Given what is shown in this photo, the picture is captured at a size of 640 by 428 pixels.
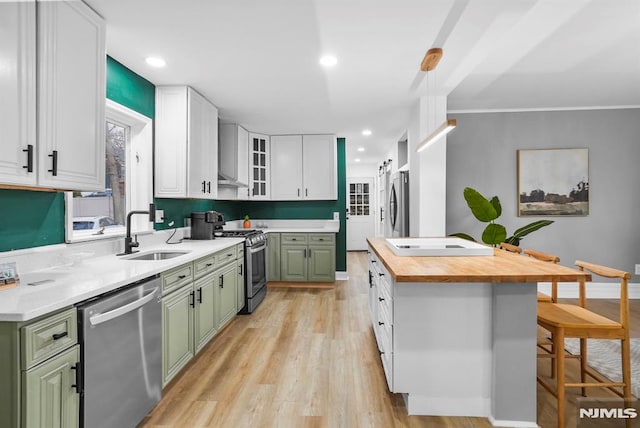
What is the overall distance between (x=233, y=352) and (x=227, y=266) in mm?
832

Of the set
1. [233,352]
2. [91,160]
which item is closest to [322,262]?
[233,352]

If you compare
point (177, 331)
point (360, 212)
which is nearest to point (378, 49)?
point (177, 331)

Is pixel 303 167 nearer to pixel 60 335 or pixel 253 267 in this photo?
pixel 253 267

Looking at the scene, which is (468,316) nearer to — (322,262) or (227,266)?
(227,266)

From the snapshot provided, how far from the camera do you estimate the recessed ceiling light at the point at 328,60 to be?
9.08 feet

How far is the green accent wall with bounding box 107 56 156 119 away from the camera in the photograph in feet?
8.97

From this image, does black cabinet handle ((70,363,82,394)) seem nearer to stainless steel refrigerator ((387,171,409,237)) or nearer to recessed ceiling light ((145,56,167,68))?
recessed ceiling light ((145,56,167,68))

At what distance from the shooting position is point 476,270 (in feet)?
5.90

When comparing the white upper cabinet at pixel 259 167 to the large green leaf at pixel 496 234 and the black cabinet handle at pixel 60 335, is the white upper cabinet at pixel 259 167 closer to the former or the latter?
the large green leaf at pixel 496 234

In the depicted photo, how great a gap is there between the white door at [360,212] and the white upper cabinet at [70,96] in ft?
25.9

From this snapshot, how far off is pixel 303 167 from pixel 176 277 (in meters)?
3.60

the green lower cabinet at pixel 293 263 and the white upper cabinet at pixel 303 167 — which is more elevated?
the white upper cabinet at pixel 303 167

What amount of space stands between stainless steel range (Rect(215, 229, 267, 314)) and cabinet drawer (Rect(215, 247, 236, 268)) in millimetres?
397

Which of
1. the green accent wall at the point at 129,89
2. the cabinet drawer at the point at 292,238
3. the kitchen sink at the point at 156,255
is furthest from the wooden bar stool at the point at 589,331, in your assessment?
the cabinet drawer at the point at 292,238
